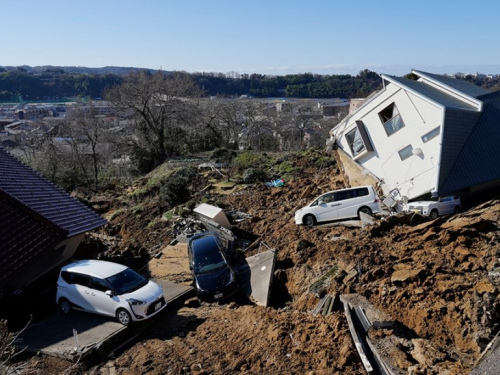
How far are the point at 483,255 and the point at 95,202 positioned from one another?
23.3 m

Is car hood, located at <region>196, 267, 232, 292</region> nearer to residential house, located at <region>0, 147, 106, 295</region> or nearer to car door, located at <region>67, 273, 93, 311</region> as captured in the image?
car door, located at <region>67, 273, 93, 311</region>

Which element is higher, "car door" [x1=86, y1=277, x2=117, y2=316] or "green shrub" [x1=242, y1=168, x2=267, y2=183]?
"green shrub" [x1=242, y1=168, x2=267, y2=183]

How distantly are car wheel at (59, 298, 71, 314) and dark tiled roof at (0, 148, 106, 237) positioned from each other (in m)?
2.60

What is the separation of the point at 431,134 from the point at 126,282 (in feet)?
46.0

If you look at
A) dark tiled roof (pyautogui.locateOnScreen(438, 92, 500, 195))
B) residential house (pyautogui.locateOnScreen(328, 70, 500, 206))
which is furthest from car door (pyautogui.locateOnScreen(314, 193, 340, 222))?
dark tiled roof (pyautogui.locateOnScreen(438, 92, 500, 195))

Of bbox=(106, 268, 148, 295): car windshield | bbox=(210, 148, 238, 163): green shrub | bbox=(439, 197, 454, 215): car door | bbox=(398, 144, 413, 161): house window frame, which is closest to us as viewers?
bbox=(106, 268, 148, 295): car windshield

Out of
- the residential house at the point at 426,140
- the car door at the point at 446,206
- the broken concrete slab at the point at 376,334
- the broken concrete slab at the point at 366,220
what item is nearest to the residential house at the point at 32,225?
the broken concrete slab at the point at 376,334

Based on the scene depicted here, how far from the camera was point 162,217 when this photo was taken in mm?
21875

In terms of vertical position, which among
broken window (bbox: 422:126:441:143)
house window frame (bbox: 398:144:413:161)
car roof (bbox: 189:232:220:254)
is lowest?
car roof (bbox: 189:232:220:254)

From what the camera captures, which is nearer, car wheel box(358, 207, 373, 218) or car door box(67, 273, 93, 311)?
car door box(67, 273, 93, 311)

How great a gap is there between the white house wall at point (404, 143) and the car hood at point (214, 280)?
368 inches

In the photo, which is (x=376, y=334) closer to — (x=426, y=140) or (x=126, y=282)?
(x=126, y=282)

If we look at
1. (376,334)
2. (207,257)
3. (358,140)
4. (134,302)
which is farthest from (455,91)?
(134,302)

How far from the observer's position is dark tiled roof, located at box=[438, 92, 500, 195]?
57.8 feet
